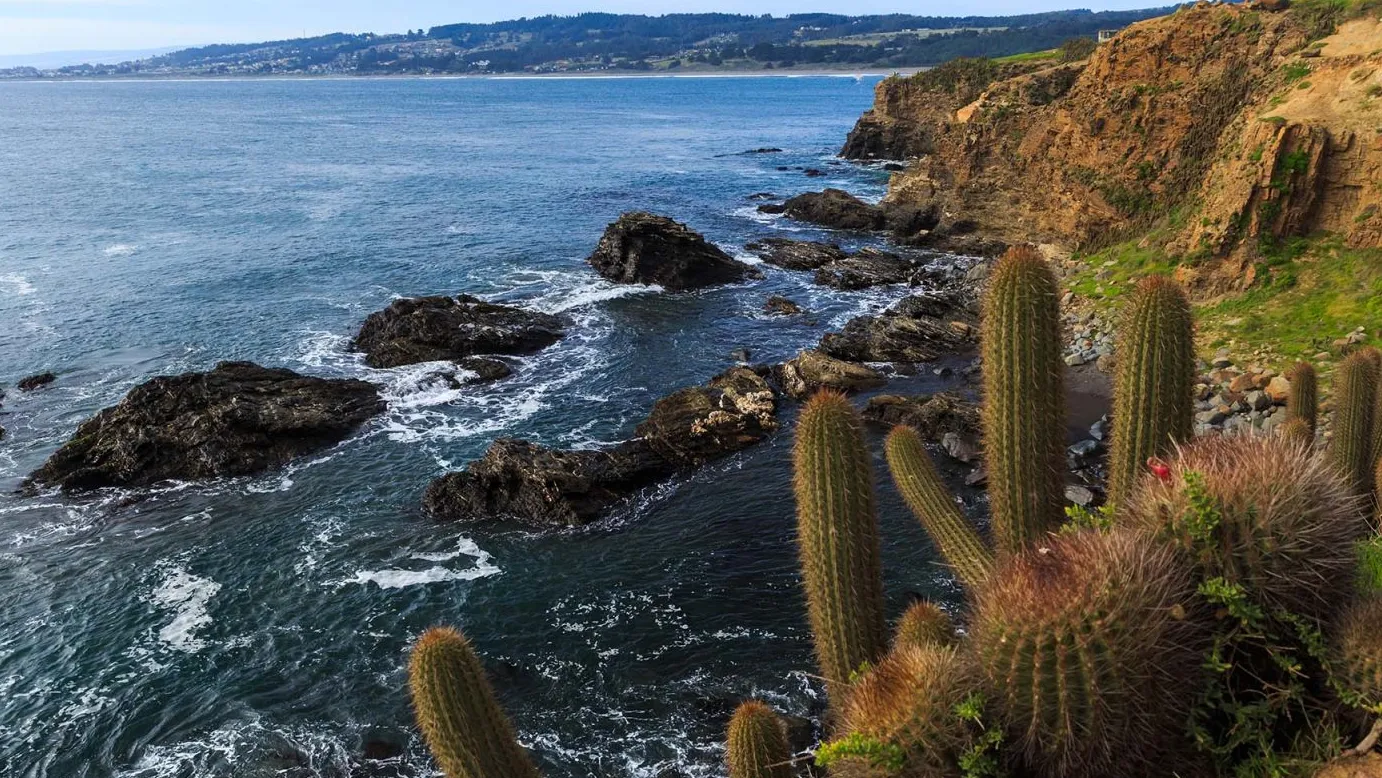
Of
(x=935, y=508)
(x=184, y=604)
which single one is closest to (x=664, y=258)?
(x=184, y=604)

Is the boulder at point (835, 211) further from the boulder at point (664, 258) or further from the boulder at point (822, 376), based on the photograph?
the boulder at point (822, 376)

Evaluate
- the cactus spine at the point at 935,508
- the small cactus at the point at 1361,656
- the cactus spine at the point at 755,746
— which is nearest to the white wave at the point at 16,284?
the cactus spine at the point at 935,508

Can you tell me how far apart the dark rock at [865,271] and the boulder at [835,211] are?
10.2 m

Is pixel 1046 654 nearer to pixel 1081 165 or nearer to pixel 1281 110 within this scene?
pixel 1281 110

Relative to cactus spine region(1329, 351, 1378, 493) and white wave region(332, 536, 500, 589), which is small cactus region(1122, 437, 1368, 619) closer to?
cactus spine region(1329, 351, 1378, 493)

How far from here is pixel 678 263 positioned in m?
47.5

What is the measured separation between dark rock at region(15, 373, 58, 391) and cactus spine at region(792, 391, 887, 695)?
36.7 m

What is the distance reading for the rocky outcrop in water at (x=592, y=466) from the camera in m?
24.3

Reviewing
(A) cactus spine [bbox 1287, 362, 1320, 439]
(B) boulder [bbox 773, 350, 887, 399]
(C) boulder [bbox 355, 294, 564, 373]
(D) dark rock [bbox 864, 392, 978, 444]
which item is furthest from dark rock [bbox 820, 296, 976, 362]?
(A) cactus spine [bbox 1287, 362, 1320, 439]

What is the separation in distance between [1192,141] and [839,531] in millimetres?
35407

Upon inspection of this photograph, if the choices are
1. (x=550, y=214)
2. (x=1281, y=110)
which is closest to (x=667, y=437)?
(x=1281, y=110)

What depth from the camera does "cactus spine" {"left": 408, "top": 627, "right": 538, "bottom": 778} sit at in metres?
9.27

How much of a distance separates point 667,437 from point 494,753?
60.0ft

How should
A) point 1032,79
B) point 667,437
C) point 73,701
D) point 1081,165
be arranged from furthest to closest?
1. point 1032,79
2. point 1081,165
3. point 667,437
4. point 73,701
